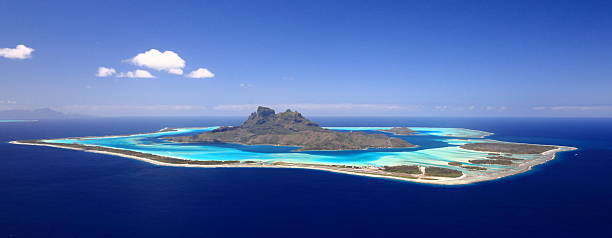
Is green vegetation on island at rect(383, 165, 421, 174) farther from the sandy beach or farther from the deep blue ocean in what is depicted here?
the deep blue ocean

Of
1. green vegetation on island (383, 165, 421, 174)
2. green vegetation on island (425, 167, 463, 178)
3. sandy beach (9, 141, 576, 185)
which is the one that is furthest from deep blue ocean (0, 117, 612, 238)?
green vegetation on island (383, 165, 421, 174)

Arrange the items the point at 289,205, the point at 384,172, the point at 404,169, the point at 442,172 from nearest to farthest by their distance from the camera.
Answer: the point at 289,205
the point at 442,172
the point at 384,172
the point at 404,169

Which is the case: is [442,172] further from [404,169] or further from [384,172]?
[384,172]

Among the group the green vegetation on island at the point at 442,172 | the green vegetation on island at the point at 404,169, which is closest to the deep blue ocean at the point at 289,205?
the green vegetation on island at the point at 442,172

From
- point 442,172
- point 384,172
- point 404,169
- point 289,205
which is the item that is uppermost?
point 404,169

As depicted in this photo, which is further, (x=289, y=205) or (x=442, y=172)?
(x=442, y=172)

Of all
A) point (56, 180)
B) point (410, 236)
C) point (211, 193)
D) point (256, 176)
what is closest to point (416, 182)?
point (410, 236)

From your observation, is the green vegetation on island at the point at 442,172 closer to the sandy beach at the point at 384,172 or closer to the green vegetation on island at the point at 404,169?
the sandy beach at the point at 384,172

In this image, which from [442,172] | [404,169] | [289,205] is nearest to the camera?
[289,205]

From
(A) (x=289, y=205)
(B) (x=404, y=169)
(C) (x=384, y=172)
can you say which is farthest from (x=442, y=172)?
(A) (x=289, y=205)

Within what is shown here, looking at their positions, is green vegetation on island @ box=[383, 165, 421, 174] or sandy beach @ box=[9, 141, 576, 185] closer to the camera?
sandy beach @ box=[9, 141, 576, 185]

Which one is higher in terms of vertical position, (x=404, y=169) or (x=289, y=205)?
Answer: (x=404, y=169)
